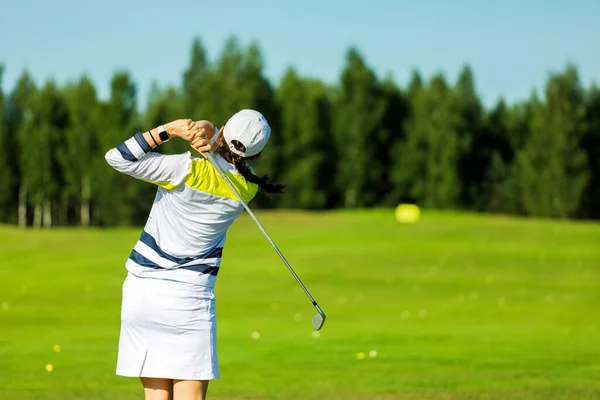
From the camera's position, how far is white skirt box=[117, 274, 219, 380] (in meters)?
5.30

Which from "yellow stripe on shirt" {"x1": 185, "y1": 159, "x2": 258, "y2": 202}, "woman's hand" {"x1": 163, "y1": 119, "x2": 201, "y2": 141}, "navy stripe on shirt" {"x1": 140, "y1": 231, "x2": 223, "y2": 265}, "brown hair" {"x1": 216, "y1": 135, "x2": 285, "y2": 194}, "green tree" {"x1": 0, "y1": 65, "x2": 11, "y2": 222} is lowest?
"green tree" {"x1": 0, "y1": 65, "x2": 11, "y2": 222}

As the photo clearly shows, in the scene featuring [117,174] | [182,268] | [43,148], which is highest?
[182,268]

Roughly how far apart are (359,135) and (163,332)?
6501 cm

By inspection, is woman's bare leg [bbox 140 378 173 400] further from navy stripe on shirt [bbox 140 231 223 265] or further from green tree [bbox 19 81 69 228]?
green tree [bbox 19 81 69 228]

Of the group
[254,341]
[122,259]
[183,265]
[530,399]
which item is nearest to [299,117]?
[122,259]

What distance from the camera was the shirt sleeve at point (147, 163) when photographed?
5.14 m

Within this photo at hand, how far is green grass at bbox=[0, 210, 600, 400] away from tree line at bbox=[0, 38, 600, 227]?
29.4 meters

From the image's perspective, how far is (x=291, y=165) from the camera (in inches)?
2783

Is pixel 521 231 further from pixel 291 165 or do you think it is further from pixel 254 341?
pixel 291 165

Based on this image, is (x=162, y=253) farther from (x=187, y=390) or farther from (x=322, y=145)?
(x=322, y=145)

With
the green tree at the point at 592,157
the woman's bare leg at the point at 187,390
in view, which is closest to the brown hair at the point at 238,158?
the woman's bare leg at the point at 187,390

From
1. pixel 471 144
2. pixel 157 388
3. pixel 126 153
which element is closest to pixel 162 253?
pixel 126 153

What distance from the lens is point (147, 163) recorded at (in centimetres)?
514

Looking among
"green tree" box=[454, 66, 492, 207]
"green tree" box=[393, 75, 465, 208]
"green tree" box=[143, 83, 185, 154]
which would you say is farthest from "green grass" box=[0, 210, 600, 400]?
"green tree" box=[454, 66, 492, 207]
